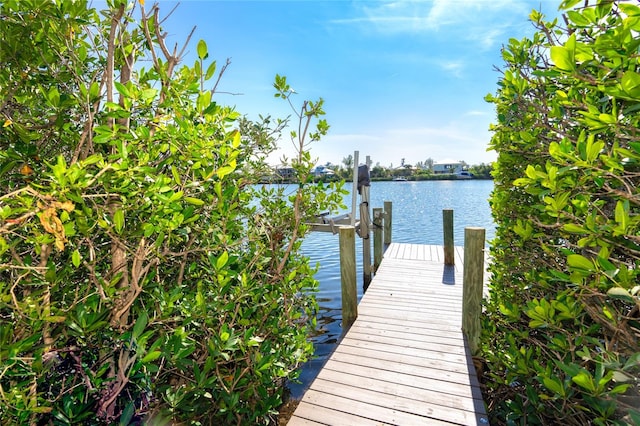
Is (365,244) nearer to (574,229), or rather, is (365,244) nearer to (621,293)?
(574,229)

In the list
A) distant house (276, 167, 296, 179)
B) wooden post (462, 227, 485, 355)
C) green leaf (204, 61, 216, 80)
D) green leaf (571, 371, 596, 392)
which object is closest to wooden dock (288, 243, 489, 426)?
wooden post (462, 227, 485, 355)

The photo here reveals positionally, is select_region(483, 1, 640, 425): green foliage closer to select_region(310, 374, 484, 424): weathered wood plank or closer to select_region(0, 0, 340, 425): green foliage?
select_region(310, 374, 484, 424): weathered wood plank

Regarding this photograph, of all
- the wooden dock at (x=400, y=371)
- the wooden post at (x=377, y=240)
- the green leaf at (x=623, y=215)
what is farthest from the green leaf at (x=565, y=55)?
the wooden post at (x=377, y=240)

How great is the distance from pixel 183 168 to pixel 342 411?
8.46 ft

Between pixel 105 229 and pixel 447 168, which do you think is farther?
pixel 447 168

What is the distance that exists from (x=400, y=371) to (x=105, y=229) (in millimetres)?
3242

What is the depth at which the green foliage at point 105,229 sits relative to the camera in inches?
49.0

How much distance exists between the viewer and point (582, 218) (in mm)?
1687

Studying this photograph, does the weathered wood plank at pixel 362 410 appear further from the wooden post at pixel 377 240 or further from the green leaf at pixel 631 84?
the wooden post at pixel 377 240

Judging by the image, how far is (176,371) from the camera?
75.5 inches

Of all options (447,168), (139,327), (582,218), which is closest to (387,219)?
(582,218)

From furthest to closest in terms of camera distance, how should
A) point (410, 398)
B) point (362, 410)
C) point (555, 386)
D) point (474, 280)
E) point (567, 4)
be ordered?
point (474, 280), point (410, 398), point (362, 410), point (555, 386), point (567, 4)

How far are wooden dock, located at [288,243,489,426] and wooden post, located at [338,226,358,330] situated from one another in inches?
7.4

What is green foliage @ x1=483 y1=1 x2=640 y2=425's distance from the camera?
118 centimetres
